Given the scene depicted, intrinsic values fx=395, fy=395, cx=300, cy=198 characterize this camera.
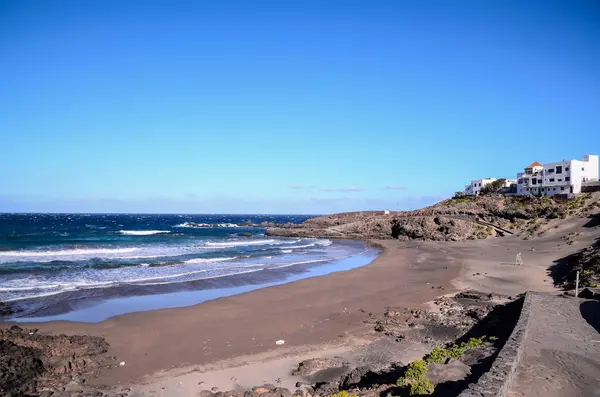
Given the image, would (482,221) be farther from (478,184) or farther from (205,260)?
(478,184)

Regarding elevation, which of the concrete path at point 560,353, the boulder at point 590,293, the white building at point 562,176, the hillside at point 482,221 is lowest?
the concrete path at point 560,353

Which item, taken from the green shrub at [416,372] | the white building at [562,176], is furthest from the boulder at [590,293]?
the white building at [562,176]

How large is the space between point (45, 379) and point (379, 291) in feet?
48.3

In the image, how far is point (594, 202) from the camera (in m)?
42.6

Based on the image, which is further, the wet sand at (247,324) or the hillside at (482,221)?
the hillside at (482,221)

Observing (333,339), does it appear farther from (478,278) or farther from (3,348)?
(478,278)

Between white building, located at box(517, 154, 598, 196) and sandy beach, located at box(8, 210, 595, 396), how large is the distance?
35405 millimetres

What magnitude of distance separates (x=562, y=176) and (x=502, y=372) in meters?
60.1

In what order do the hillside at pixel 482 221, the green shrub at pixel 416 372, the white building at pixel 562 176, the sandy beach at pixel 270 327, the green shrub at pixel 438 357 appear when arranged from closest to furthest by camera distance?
1. the green shrub at pixel 416 372
2. the green shrub at pixel 438 357
3. the sandy beach at pixel 270 327
4. the hillside at pixel 482 221
5. the white building at pixel 562 176

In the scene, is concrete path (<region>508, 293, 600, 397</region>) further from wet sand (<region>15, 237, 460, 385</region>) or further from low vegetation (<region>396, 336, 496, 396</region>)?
wet sand (<region>15, 237, 460, 385</region>)

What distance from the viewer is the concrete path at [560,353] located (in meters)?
7.44

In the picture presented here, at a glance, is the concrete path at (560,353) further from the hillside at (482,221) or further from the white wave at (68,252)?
the white wave at (68,252)

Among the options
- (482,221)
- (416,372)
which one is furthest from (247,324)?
(482,221)

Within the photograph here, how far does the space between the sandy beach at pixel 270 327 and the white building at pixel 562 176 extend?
116ft
